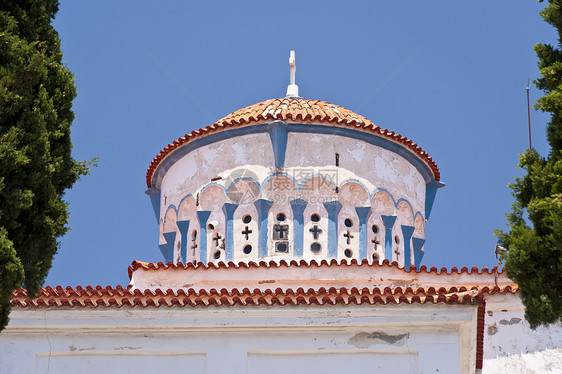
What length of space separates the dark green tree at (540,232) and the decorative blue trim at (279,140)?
8.21m

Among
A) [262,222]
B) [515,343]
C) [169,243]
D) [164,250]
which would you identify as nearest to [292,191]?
[262,222]

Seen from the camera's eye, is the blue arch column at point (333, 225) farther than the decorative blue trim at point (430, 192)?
No

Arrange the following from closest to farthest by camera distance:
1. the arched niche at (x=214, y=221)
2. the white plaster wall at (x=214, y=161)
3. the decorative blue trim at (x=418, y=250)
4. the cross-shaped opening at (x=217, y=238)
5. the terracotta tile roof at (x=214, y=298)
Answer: the terracotta tile roof at (x=214, y=298)
the arched niche at (x=214, y=221)
the cross-shaped opening at (x=217, y=238)
the white plaster wall at (x=214, y=161)
the decorative blue trim at (x=418, y=250)

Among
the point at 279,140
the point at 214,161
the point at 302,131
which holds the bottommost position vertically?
the point at 214,161

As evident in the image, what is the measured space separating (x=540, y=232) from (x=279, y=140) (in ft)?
29.1

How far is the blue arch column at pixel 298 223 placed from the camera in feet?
64.8

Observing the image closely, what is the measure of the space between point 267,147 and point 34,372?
6.23 meters

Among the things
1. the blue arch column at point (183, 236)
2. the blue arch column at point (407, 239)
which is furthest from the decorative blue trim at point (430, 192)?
the blue arch column at point (183, 236)

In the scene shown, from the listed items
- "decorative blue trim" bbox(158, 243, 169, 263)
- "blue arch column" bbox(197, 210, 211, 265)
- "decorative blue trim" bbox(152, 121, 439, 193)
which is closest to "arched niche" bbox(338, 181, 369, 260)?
"decorative blue trim" bbox(152, 121, 439, 193)

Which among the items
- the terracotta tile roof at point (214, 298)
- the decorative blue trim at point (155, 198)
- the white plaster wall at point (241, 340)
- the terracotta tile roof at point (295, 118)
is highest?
the terracotta tile roof at point (295, 118)

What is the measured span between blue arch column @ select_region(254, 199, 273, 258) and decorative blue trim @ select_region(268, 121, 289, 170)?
0.71m

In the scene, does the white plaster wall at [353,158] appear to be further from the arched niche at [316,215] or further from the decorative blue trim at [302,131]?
the arched niche at [316,215]

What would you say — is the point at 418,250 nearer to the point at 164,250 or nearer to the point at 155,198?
the point at 164,250

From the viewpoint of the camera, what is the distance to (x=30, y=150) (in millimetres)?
12805
